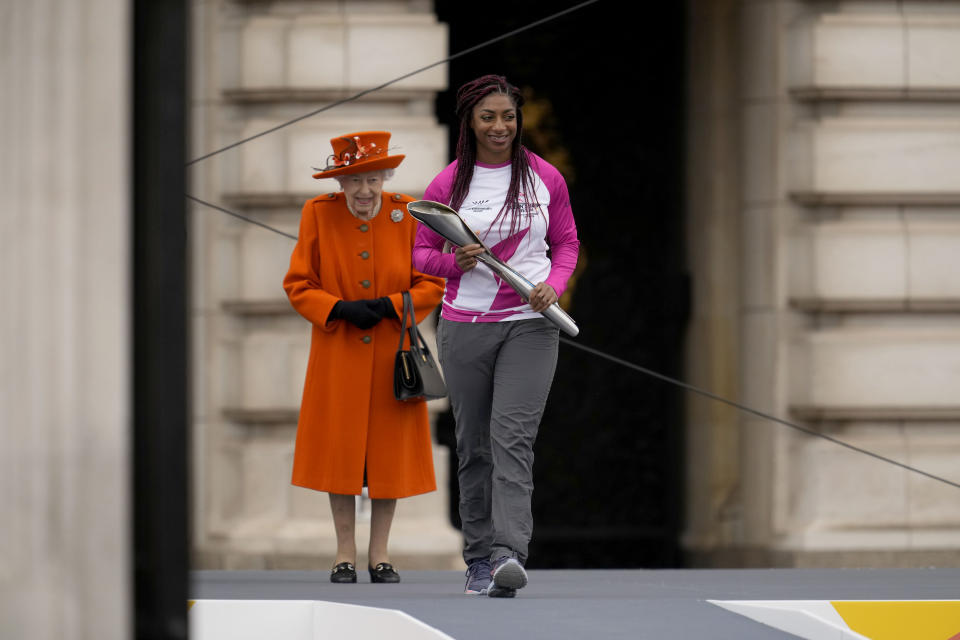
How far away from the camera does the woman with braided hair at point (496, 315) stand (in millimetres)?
5246

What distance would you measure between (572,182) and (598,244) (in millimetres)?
366

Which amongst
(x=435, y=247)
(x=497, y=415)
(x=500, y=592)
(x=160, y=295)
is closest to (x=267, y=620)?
(x=500, y=592)

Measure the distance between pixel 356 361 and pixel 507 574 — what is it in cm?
127

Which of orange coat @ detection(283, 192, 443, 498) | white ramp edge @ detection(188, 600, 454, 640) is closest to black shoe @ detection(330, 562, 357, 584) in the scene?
orange coat @ detection(283, 192, 443, 498)

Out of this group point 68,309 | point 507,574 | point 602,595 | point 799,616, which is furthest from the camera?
point 602,595

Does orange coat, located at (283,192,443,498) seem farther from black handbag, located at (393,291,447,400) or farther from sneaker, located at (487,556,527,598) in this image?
sneaker, located at (487,556,527,598)

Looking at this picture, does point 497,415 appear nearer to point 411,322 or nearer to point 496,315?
point 496,315

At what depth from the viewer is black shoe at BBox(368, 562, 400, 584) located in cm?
612

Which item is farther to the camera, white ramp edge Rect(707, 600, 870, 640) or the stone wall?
the stone wall

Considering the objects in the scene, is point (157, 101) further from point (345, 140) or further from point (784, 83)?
point (784, 83)

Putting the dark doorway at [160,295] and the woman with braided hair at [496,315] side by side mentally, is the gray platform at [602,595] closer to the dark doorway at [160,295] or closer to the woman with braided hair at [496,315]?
the woman with braided hair at [496,315]

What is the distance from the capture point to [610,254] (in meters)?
8.80

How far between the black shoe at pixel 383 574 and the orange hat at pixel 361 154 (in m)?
1.50

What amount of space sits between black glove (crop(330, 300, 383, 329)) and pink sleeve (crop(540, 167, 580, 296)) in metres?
0.82
